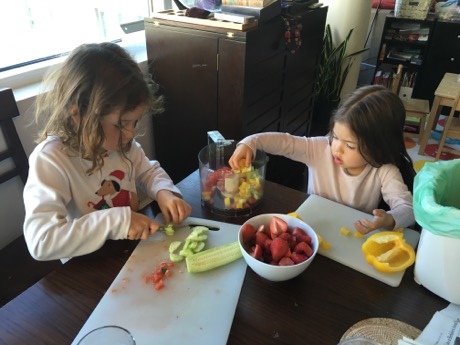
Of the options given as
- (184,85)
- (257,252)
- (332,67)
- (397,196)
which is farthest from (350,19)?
(257,252)

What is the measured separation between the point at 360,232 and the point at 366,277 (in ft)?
0.41

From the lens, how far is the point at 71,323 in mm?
685

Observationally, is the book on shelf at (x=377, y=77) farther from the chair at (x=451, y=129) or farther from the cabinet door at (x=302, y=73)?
the cabinet door at (x=302, y=73)

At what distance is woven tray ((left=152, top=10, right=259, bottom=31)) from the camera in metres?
1.40

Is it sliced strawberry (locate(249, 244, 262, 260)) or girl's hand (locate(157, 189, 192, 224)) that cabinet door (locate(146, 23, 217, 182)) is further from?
sliced strawberry (locate(249, 244, 262, 260))

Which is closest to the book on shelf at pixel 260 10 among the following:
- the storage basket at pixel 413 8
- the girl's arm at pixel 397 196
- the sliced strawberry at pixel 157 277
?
the girl's arm at pixel 397 196

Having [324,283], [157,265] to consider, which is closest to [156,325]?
[157,265]

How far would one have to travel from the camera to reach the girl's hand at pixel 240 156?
41.6 inches

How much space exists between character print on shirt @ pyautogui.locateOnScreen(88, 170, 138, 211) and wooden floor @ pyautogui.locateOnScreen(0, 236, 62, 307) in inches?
11.2

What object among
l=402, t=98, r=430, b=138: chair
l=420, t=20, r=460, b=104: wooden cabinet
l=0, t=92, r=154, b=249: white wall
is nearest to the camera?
l=0, t=92, r=154, b=249: white wall

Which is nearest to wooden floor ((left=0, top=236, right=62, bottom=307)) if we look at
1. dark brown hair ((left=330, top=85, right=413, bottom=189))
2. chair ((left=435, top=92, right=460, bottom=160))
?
dark brown hair ((left=330, top=85, right=413, bottom=189))

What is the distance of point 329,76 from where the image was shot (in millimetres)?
2967

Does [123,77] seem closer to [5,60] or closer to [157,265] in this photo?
[157,265]

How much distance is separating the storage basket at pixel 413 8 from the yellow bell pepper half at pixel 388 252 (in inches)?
127
